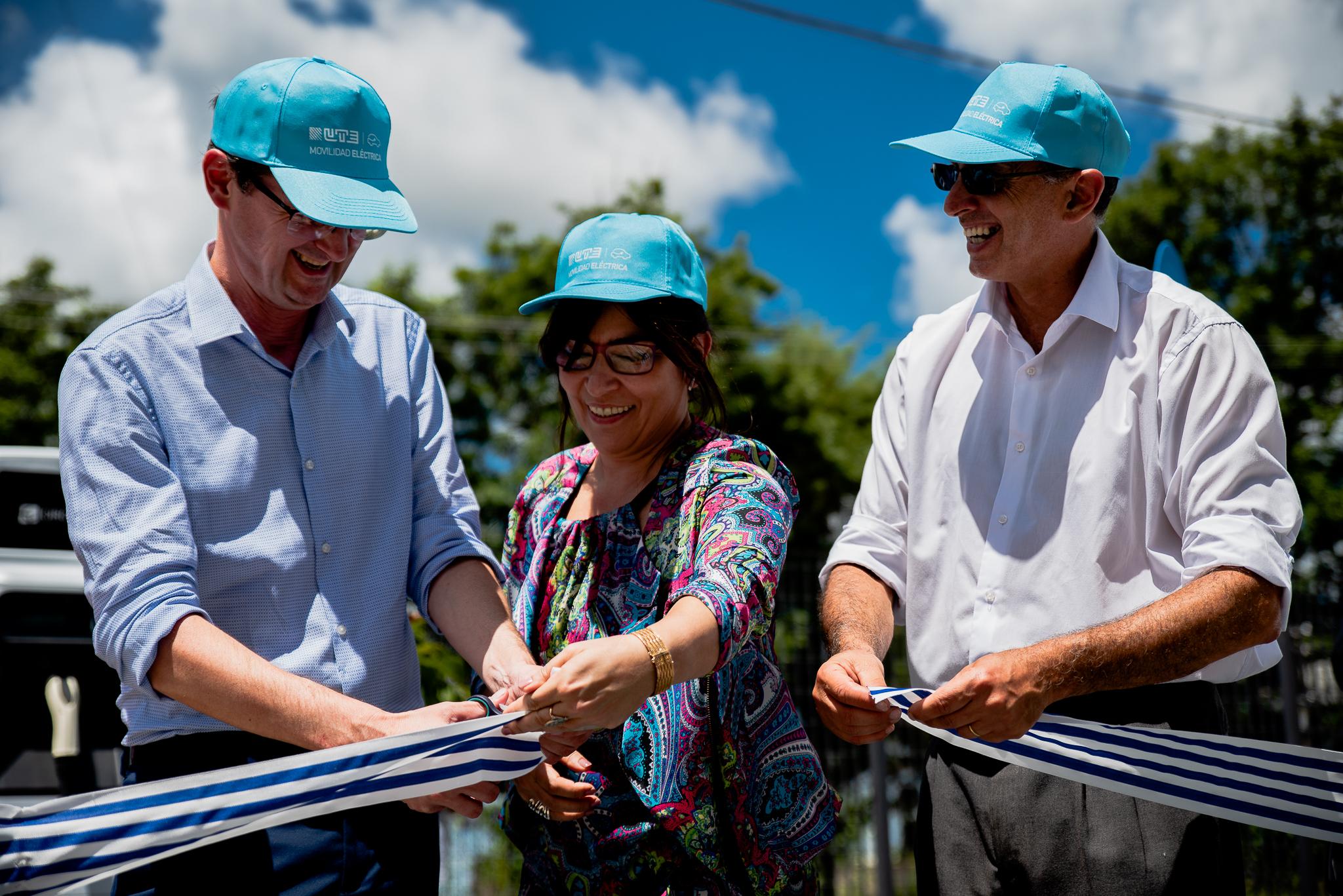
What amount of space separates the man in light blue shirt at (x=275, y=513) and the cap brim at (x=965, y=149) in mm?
1271

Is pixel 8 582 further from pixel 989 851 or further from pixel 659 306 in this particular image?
pixel 989 851

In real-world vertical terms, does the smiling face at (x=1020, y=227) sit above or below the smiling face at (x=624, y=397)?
above

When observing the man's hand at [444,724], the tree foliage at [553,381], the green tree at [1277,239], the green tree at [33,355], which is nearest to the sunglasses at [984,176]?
the man's hand at [444,724]

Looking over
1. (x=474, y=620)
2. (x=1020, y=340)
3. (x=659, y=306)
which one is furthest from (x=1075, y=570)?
(x=474, y=620)

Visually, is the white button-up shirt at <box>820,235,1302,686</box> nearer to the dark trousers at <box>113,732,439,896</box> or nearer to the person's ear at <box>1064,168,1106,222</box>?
the person's ear at <box>1064,168,1106,222</box>

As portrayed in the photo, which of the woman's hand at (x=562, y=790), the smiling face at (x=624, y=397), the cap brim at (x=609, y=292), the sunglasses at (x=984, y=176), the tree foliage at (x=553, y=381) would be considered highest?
the tree foliage at (x=553, y=381)

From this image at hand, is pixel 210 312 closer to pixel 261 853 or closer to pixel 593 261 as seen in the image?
pixel 593 261

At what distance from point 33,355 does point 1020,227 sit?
81.9 ft

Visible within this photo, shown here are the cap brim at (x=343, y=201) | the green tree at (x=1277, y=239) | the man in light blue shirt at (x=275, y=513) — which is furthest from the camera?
the green tree at (x=1277, y=239)

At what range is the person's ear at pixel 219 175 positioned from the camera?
261 centimetres

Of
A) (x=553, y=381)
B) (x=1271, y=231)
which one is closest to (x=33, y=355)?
(x=553, y=381)

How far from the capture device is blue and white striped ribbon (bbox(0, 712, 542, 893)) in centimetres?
230

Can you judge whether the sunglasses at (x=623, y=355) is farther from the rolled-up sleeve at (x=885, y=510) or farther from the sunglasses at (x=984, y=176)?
the sunglasses at (x=984, y=176)

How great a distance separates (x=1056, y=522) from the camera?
283 centimetres
